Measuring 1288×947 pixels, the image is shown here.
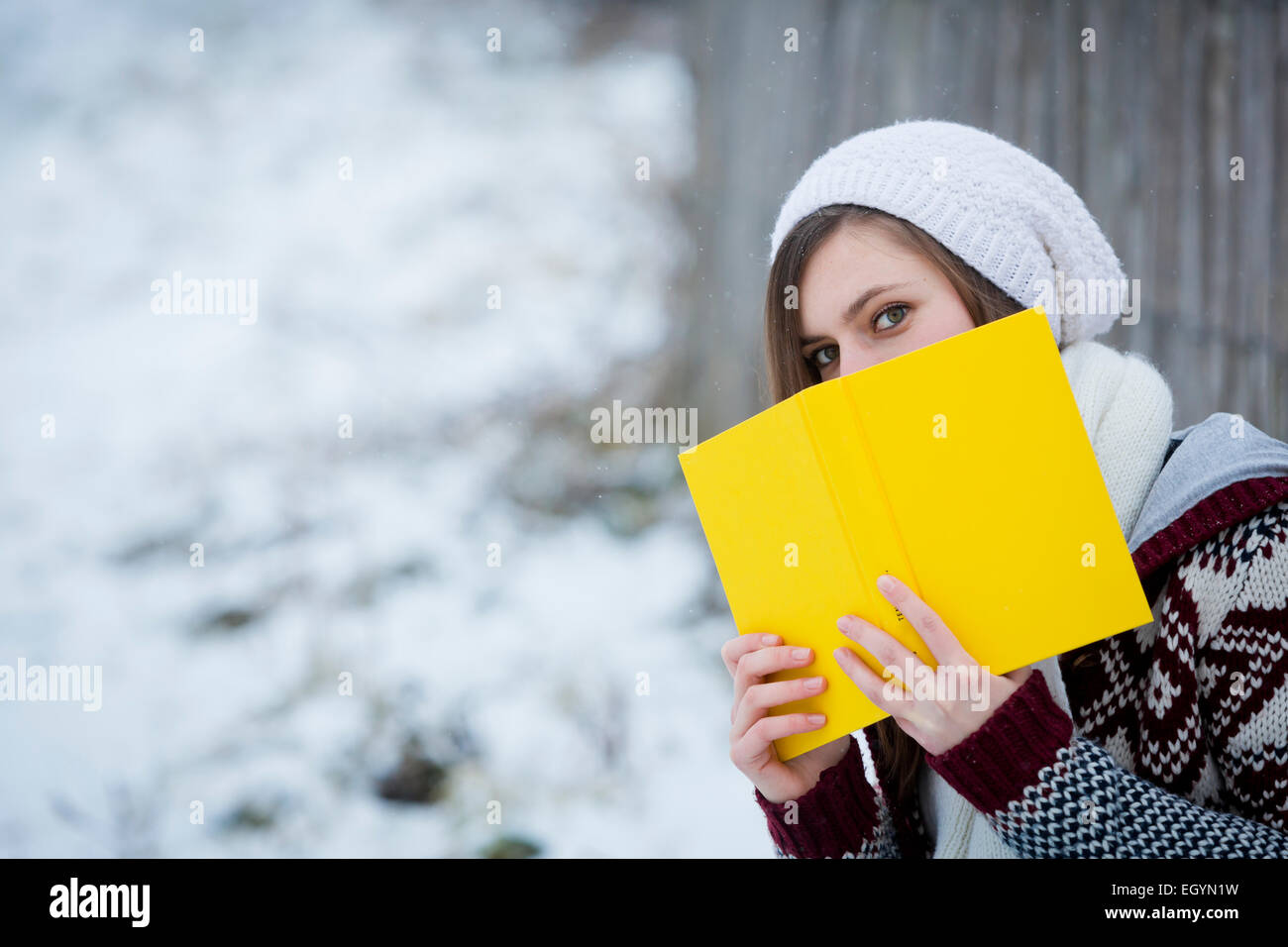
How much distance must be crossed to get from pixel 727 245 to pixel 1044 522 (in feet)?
4.10

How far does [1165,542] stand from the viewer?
0.91m

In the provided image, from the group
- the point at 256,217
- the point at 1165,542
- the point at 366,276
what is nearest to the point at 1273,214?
the point at 1165,542

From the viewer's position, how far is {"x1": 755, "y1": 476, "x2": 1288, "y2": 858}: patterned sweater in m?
0.78

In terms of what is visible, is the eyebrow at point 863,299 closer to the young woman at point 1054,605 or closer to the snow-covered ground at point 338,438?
the young woman at point 1054,605

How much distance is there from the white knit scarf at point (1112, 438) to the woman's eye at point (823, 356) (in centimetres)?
27

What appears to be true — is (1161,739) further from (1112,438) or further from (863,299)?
(863,299)

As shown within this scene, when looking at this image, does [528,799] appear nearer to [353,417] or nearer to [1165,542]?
[353,417]

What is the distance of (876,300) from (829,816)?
→ 0.58 m

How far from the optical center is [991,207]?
105cm

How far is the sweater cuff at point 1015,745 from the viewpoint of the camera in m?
0.78

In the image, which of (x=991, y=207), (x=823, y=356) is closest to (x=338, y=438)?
(x=823, y=356)

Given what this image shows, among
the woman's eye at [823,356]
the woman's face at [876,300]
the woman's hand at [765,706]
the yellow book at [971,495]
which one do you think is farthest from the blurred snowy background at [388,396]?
the yellow book at [971,495]

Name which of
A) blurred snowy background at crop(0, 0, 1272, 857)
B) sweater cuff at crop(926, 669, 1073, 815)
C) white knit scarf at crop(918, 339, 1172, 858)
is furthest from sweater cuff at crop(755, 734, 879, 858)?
blurred snowy background at crop(0, 0, 1272, 857)
